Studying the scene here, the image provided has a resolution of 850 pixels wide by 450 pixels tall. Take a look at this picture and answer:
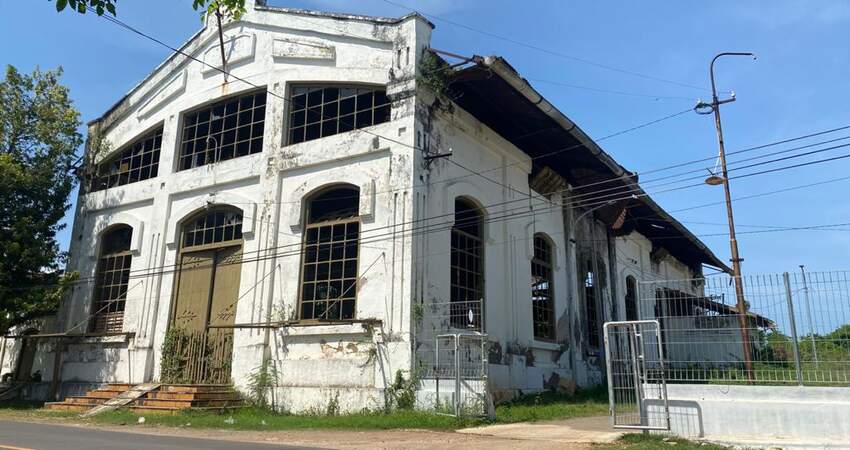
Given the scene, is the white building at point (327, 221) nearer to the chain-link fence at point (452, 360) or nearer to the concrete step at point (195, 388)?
the chain-link fence at point (452, 360)

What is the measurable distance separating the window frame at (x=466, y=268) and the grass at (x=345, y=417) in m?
2.07

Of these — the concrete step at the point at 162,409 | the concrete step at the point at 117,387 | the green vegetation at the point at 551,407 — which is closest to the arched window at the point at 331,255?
the concrete step at the point at 162,409

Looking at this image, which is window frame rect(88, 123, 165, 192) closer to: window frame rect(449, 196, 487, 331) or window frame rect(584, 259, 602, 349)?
window frame rect(449, 196, 487, 331)

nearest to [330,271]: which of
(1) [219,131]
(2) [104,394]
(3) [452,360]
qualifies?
(3) [452,360]

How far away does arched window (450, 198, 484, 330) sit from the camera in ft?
46.1

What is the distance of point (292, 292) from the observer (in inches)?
561

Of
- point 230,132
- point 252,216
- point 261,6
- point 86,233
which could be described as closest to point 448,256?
point 252,216

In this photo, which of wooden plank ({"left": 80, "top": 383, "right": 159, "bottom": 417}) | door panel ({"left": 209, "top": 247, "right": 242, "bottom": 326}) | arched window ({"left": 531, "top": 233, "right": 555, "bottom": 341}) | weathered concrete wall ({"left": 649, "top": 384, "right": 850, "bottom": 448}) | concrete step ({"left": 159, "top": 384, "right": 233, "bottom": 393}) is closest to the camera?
weathered concrete wall ({"left": 649, "top": 384, "right": 850, "bottom": 448})

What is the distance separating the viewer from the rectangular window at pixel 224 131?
54.9 ft

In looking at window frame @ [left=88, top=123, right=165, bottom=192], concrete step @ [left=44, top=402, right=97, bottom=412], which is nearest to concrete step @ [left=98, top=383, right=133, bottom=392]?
concrete step @ [left=44, top=402, right=97, bottom=412]

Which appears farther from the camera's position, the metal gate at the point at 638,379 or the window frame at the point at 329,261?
the window frame at the point at 329,261

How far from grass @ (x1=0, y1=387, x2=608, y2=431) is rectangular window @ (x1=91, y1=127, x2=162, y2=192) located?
7291 millimetres

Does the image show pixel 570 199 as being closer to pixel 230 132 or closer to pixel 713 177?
pixel 713 177

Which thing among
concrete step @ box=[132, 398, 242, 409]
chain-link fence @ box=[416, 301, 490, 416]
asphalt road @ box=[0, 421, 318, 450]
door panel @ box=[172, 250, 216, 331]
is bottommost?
asphalt road @ box=[0, 421, 318, 450]
